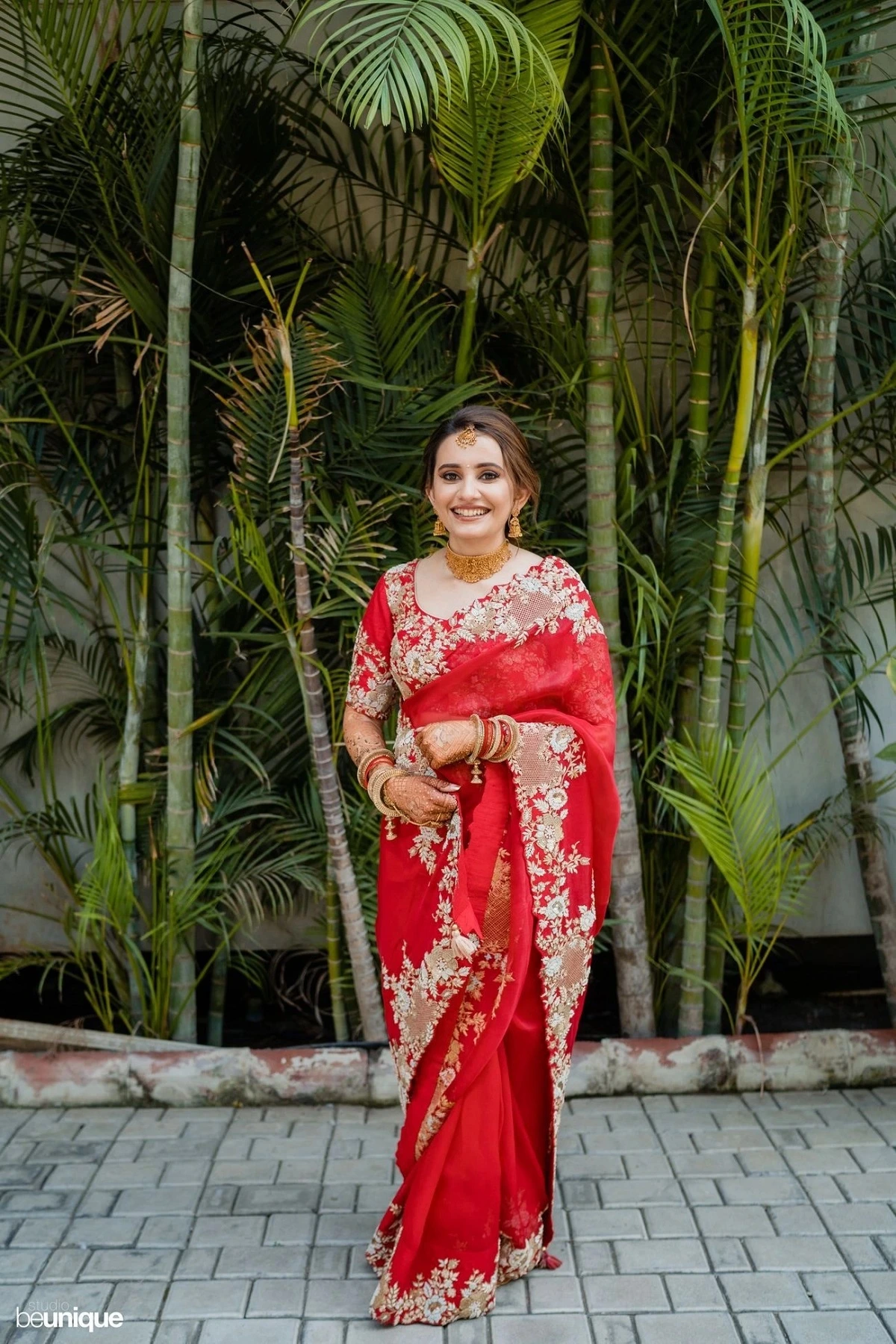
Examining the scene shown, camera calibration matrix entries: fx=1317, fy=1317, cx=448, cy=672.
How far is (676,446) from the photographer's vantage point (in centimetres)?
367

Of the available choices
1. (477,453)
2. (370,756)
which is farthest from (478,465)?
(370,756)

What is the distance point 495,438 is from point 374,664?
1.82ft

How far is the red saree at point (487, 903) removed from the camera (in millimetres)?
2605

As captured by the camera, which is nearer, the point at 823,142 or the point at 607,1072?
the point at 823,142

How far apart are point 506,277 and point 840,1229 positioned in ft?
9.03

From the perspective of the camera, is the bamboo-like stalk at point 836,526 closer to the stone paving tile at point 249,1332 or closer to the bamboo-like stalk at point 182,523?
the bamboo-like stalk at point 182,523

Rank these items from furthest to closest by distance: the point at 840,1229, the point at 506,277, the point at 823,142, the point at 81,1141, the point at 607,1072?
the point at 506,277 → the point at 607,1072 → the point at 81,1141 → the point at 823,142 → the point at 840,1229

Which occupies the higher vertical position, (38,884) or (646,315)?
(646,315)

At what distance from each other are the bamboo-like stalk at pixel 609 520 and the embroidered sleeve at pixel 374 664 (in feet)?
3.17

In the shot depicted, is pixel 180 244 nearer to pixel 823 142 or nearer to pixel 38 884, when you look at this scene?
pixel 823 142

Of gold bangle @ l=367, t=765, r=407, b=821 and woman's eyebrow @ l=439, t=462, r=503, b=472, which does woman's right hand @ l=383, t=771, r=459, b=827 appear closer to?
gold bangle @ l=367, t=765, r=407, b=821

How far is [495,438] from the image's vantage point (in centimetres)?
258

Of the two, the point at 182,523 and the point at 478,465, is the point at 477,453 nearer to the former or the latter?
the point at 478,465

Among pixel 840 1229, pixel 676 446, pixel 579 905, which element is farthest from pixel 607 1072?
pixel 676 446
